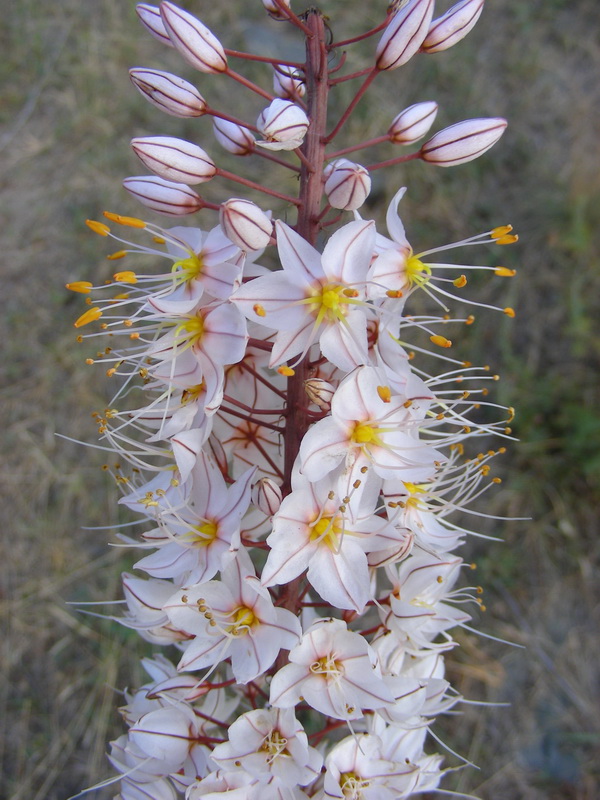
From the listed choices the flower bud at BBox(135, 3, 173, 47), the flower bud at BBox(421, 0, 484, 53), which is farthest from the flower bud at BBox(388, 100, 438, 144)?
the flower bud at BBox(135, 3, 173, 47)

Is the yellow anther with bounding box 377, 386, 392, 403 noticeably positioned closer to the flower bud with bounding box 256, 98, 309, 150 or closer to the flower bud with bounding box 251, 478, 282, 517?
the flower bud with bounding box 251, 478, 282, 517

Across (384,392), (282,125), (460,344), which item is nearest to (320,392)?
(384,392)

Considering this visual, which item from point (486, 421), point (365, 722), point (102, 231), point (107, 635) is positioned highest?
point (102, 231)

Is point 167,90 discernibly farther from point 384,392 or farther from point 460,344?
point 460,344

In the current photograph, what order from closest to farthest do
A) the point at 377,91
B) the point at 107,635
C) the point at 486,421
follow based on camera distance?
the point at 107,635 → the point at 486,421 → the point at 377,91

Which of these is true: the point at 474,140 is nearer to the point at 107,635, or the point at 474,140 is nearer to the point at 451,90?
the point at 107,635

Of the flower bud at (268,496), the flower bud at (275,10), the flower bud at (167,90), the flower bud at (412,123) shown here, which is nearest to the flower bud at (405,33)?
the flower bud at (412,123)

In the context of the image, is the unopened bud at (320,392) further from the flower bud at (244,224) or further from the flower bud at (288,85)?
the flower bud at (288,85)

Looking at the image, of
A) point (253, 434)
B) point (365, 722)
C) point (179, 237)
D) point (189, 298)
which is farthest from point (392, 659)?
point (179, 237)

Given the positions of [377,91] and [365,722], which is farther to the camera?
[377,91]
